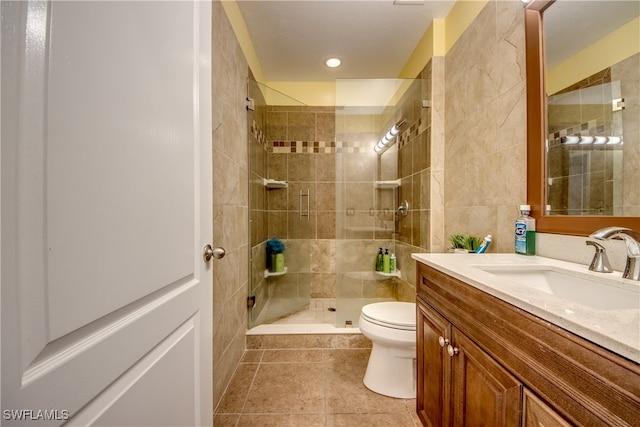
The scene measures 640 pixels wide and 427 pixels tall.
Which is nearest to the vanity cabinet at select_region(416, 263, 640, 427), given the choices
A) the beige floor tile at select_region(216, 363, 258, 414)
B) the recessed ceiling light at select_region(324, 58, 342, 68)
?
the beige floor tile at select_region(216, 363, 258, 414)

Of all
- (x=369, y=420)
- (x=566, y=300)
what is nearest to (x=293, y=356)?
(x=369, y=420)

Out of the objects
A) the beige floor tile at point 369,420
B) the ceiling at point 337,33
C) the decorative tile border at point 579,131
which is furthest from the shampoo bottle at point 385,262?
the ceiling at point 337,33

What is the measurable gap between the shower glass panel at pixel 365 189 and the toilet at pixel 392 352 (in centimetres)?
75

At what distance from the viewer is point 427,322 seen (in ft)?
3.76

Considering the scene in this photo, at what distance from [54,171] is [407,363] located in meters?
1.70

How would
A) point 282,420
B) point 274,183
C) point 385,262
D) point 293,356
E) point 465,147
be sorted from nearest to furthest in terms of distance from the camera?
point 282,420, point 465,147, point 293,356, point 385,262, point 274,183

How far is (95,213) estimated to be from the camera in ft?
1.43

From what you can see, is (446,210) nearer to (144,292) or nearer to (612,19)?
(612,19)

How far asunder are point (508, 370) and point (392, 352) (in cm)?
93

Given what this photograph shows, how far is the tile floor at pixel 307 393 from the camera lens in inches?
52.0

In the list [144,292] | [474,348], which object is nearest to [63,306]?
[144,292]

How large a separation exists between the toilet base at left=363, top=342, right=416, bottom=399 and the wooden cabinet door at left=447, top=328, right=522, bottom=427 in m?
0.60

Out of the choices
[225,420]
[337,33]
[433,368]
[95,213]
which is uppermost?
[337,33]

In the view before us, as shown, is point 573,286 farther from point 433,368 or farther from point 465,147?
point 465,147
